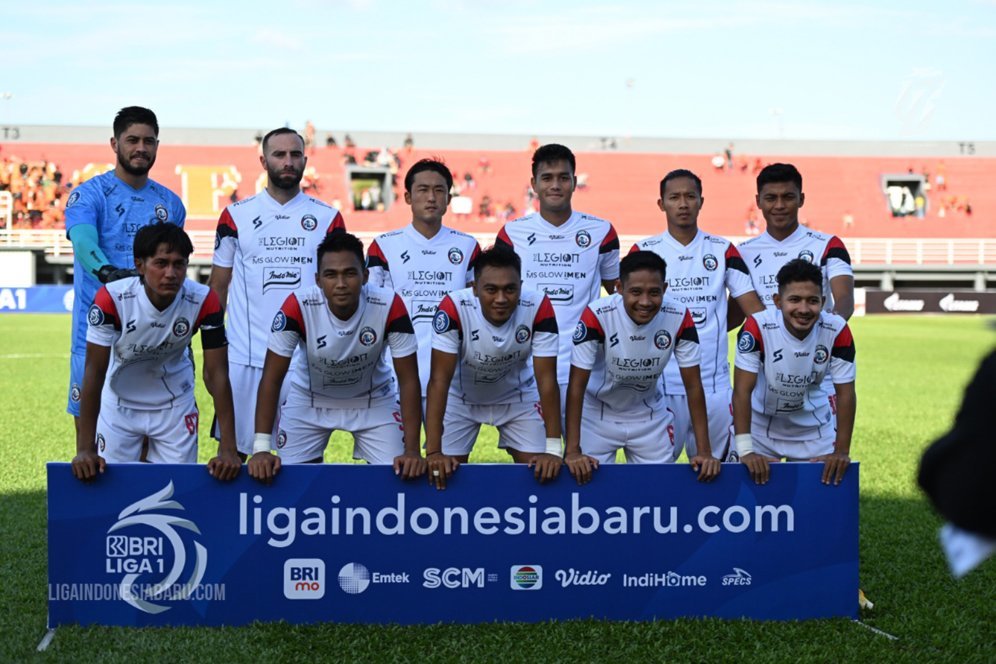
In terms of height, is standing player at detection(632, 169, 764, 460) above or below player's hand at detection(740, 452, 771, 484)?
above

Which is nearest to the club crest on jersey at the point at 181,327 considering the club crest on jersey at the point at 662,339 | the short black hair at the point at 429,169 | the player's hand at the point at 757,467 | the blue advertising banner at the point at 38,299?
the short black hair at the point at 429,169

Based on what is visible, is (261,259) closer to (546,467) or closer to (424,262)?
(424,262)

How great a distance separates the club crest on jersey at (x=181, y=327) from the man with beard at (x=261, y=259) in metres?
0.63

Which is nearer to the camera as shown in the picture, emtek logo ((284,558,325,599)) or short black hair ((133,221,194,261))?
emtek logo ((284,558,325,599))

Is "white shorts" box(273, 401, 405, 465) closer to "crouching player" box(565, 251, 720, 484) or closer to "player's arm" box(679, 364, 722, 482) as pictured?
"crouching player" box(565, 251, 720, 484)

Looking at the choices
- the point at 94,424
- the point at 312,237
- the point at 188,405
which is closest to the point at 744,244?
the point at 312,237

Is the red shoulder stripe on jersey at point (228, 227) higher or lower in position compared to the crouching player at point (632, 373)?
higher

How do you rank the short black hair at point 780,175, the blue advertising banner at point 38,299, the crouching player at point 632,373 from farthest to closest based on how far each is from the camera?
the blue advertising banner at point 38,299 → the short black hair at point 780,175 → the crouching player at point 632,373

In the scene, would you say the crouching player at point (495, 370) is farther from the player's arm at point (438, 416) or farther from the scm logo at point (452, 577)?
the scm logo at point (452, 577)

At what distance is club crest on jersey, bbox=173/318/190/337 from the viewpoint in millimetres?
4531

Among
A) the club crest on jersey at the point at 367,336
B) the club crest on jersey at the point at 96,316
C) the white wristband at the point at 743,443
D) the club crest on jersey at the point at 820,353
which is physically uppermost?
the club crest on jersey at the point at 96,316

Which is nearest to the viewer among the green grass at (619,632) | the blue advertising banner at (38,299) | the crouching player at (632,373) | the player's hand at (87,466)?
the green grass at (619,632)

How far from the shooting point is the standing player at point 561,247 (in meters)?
5.27

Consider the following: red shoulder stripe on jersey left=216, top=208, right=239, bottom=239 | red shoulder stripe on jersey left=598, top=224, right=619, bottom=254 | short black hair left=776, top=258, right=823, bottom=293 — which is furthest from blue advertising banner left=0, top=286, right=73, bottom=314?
short black hair left=776, top=258, right=823, bottom=293
